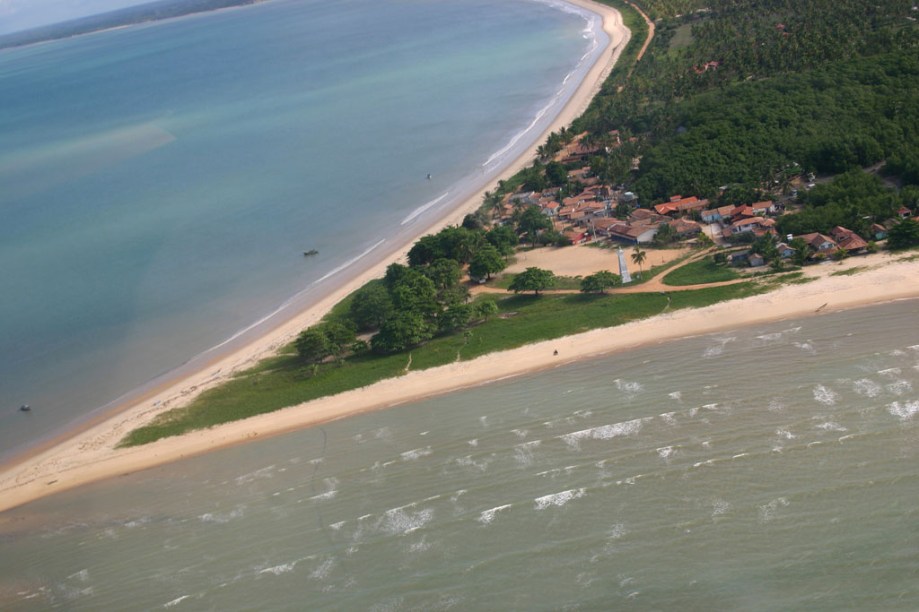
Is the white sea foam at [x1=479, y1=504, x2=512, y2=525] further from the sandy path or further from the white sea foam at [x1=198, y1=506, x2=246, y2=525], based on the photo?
the sandy path

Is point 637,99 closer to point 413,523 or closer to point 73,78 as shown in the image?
point 413,523

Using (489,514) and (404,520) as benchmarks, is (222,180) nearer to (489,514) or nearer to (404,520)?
(404,520)

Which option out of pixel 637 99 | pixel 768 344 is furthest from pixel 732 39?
pixel 768 344

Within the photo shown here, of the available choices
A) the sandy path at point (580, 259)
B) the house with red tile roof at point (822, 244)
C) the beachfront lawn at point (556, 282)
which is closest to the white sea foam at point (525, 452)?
the beachfront lawn at point (556, 282)

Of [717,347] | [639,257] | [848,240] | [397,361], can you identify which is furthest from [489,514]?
[848,240]

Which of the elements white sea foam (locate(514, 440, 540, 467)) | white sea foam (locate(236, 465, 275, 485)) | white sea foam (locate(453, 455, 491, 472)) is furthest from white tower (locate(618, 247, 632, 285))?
white sea foam (locate(236, 465, 275, 485))

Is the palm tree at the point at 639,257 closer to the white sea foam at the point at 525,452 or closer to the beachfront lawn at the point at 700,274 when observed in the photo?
the beachfront lawn at the point at 700,274
